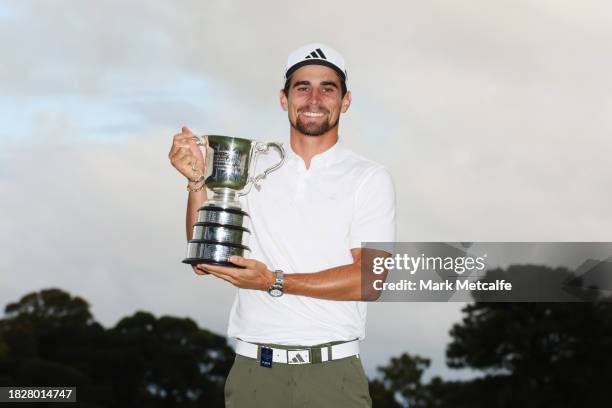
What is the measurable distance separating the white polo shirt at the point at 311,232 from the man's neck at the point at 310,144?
52 millimetres

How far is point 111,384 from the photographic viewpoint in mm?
56875

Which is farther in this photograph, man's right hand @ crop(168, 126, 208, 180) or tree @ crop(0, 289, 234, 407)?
tree @ crop(0, 289, 234, 407)

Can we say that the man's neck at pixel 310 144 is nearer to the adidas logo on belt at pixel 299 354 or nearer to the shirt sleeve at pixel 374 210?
the shirt sleeve at pixel 374 210

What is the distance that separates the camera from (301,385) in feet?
19.6

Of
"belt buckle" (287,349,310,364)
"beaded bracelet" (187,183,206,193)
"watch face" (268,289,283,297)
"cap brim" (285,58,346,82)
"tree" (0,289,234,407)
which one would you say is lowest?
"belt buckle" (287,349,310,364)

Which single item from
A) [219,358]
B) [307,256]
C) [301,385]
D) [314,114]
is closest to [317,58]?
[314,114]

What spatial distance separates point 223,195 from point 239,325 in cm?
95

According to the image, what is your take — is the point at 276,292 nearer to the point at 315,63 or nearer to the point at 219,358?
the point at 315,63

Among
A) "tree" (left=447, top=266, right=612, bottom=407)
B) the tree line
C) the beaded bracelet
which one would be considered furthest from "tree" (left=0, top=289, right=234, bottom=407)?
the beaded bracelet

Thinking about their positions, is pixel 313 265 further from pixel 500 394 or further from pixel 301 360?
Result: pixel 500 394

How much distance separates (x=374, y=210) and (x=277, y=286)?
984mm

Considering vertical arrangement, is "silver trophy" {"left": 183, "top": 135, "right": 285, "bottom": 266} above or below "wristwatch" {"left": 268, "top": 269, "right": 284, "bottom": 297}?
above

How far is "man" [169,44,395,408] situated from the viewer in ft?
19.6

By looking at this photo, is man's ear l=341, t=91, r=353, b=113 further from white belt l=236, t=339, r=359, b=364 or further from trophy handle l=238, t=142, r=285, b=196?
white belt l=236, t=339, r=359, b=364
